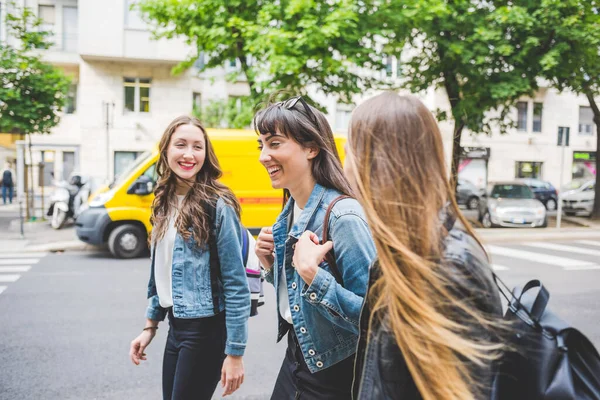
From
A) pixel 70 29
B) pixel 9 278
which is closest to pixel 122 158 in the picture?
pixel 70 29

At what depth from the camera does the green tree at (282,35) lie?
1219 centimetres

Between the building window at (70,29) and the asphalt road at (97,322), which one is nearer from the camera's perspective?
the asphalt road at (97,322)

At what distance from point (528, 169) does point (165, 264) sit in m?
34.6

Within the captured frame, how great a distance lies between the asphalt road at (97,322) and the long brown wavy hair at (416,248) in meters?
3.33

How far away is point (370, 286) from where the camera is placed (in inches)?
56.2

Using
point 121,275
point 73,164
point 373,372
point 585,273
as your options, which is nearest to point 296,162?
point 373,372

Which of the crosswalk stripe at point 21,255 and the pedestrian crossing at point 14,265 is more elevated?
the pedestrian crossing at point 14,265

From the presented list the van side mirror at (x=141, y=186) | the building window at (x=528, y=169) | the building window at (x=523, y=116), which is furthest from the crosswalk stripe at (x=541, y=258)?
the building window at (x=523, y=116)

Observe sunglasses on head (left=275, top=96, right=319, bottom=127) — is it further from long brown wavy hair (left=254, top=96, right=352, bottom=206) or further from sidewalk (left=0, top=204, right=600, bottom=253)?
sidewalk (left=0, top=204, right=600, bottom=253)

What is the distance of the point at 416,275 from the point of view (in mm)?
1294

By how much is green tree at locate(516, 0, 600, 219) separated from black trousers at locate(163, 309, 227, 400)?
44.7 feet

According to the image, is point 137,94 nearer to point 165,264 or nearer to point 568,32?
point 568,32

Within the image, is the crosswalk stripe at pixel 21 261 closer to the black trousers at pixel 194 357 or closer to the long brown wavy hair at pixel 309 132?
the black trousers at pixel 194 357

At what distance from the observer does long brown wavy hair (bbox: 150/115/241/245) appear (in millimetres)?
2521
